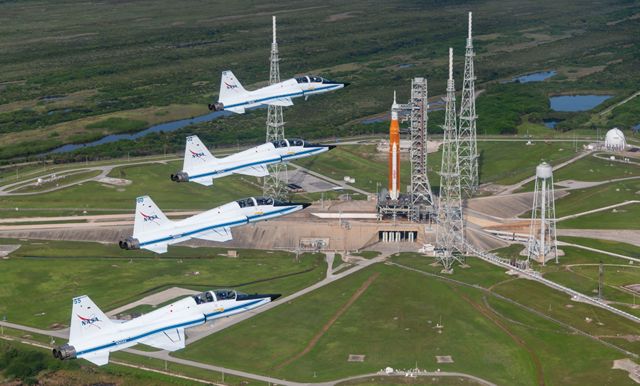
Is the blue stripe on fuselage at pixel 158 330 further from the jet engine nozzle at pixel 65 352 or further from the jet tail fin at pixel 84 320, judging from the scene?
the jet tail fin at pixel 84 320

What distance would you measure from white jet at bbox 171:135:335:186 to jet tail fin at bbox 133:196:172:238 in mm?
7782

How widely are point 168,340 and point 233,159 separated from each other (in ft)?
133

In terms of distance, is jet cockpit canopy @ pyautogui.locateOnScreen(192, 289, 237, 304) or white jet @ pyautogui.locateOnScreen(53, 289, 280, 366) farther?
jet cockpit canopy @ pyautogui.locateOnScreen(192, 289, 237, 304)

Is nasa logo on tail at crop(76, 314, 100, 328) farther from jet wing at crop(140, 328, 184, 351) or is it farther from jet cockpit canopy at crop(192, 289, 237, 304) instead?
jet cockpit canopy at crop(192, 289, 237, 304)

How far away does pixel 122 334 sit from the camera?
149m

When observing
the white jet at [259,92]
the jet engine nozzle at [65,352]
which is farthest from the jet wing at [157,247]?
the white jet at [259,92]

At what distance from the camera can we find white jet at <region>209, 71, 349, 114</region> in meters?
186

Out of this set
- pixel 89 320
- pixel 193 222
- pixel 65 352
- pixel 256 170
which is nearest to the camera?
pixel 65 352

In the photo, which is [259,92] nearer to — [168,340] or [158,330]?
[158,330]

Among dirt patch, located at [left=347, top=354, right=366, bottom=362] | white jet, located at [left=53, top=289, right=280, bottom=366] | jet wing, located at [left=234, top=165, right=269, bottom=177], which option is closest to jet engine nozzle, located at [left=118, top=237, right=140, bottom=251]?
white jet, located at [left=53, top=289, right=280, bottom=366]

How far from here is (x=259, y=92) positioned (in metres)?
189

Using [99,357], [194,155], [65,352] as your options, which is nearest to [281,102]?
[194,155]

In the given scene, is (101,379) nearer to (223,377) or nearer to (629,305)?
(223,377)

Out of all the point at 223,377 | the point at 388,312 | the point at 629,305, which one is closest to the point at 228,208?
the point at 223,377
